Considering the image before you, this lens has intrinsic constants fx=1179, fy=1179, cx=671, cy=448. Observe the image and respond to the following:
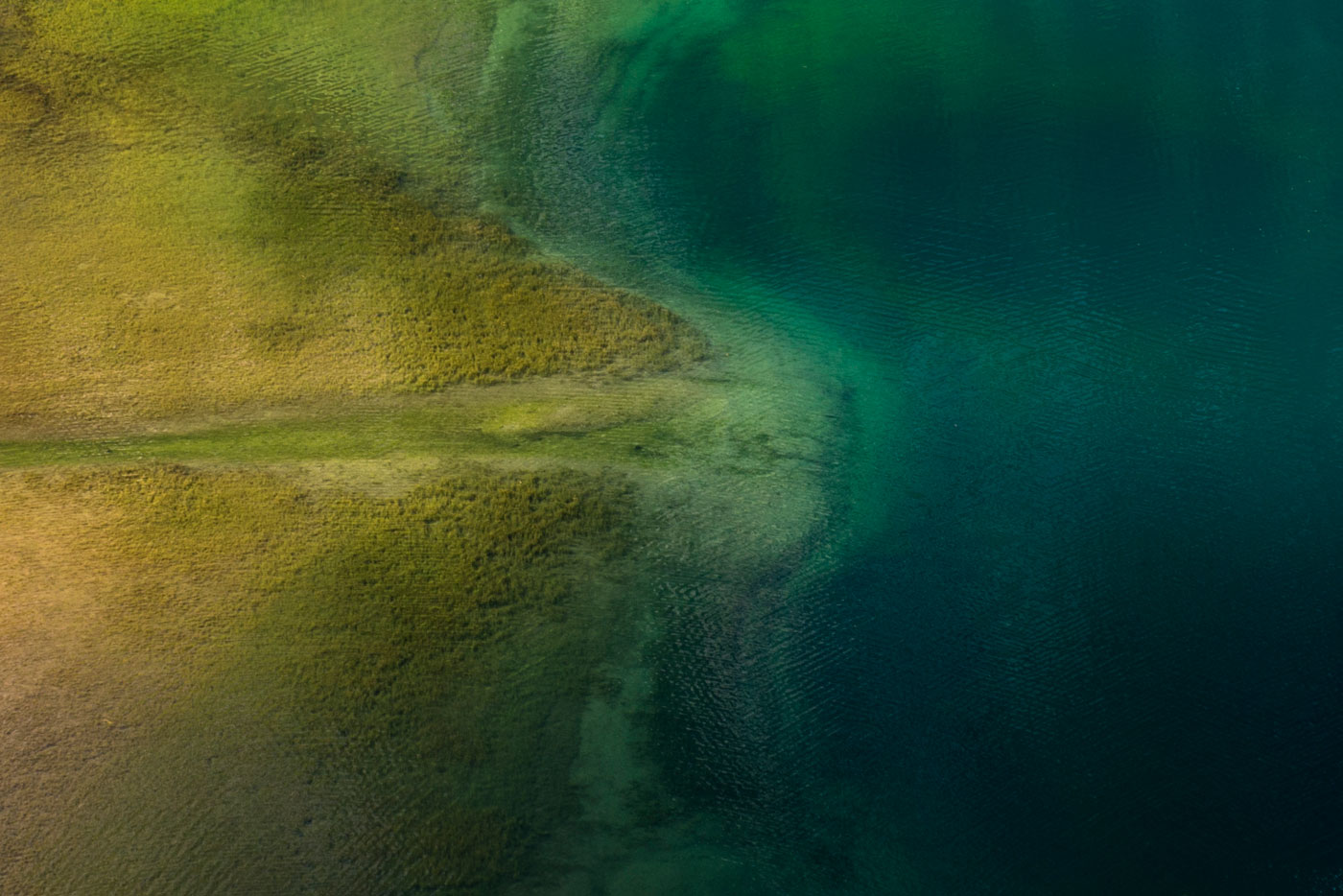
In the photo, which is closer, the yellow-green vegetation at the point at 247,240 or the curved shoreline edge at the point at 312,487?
the curved shoreline edge at the point at 312,487

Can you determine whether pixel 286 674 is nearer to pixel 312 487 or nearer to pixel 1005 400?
pixel 312 487

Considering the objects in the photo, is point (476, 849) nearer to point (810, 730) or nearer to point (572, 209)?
point (810, 730)

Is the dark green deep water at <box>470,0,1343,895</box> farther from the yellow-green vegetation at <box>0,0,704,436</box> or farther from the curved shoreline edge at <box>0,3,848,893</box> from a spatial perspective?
the yellow-green vegetation at <box>0,0,704,436</box>

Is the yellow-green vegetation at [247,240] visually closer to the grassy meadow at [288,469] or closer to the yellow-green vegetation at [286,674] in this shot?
the grassy meadow at [288,469]

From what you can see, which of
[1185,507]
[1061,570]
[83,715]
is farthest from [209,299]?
[1185,507]

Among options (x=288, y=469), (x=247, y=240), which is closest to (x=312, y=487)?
(x=288, y=469)

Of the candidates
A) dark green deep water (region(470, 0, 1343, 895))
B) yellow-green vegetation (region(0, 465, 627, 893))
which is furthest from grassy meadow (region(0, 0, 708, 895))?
dark green deep water (region(470, 0, 1343, 895))

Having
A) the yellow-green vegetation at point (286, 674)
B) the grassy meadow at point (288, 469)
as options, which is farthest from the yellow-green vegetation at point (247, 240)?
the yellow-green vegetation at point (286, 674)

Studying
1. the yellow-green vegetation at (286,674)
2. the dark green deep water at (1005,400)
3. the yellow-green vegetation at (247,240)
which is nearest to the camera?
the yellow-green vegetation at (286,674)
